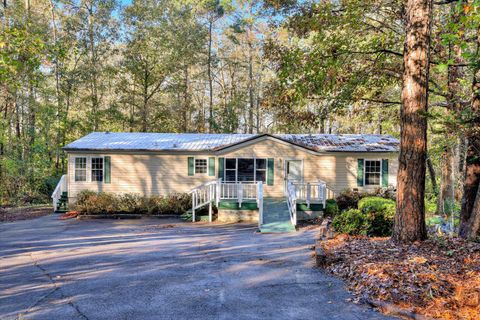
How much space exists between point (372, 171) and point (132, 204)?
1141cm

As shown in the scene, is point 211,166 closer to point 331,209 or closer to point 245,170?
point 245,170

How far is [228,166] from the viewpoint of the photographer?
52.0 feet

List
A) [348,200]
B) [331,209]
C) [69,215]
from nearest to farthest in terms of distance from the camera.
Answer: [331,209]
[69,215]
[348,200]

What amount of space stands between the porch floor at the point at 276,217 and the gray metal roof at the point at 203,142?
3229 mm

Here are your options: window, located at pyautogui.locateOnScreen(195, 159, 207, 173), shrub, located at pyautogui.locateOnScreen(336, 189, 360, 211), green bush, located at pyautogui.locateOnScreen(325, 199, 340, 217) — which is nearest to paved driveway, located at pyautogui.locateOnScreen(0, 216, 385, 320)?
green bush, located at pyautogui.locateOnScreen(325, 199, 340, 217)

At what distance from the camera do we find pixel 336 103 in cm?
926

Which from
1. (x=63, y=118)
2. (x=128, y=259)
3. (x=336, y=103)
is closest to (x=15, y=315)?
(x=128, y=259)

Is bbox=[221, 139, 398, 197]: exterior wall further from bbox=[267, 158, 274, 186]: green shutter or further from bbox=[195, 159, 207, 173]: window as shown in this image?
bbox=[195, 159, 207, 173]: window

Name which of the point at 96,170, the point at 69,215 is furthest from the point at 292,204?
the point at 69,215

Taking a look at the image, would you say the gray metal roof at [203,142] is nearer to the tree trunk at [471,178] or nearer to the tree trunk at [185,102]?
the tree trunk at [471,178]

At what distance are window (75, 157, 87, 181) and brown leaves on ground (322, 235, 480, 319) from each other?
13.2 meters

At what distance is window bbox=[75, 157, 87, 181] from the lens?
15789mm

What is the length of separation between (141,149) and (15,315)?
11.8m

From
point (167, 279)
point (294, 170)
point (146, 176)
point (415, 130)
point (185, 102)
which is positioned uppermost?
point (185, 102)
